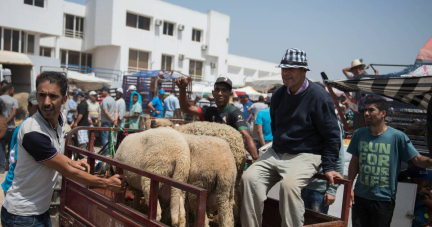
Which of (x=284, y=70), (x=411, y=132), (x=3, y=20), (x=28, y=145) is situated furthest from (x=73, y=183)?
(x=3, y=20)

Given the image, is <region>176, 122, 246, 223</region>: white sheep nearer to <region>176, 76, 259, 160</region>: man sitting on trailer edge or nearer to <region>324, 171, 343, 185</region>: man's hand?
<region>176, 76, 259, 160</region>: man sitting on trailer edge

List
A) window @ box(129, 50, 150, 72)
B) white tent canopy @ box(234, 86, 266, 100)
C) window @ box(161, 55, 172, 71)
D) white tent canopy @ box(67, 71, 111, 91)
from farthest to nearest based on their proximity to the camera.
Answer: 1. window @ box(161, 55, 172, 71)
2. window @ box(129, 50, 150, 72)
3. white tent canopy @ box(67, 71, 111, 91)
4. white tent canopy @ box(234, 86, 266, 100)

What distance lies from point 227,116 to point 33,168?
7.65 feet

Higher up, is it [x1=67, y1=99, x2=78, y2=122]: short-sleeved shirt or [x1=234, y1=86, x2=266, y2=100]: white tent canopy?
[x1=234, y1=86, x2=266, y2=100]: white tent canopy

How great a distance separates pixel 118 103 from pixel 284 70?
9.54 m

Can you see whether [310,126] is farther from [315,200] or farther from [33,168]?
[33,168]

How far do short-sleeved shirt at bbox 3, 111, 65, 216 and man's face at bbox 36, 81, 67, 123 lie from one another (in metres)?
0.06

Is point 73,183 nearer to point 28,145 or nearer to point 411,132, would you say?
point 28,145

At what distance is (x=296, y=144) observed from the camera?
318 centimetres

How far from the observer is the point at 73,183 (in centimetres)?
371

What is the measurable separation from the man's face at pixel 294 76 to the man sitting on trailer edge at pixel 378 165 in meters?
1.38

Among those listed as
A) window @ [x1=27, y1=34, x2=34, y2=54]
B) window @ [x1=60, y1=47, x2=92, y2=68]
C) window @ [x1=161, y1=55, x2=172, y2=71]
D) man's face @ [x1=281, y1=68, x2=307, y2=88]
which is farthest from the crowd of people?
window @ [x1=60, y1=47, x2=92, y2=68]

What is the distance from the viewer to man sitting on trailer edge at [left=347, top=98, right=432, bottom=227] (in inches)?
152

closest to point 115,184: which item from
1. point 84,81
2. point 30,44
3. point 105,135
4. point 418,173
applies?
point 418,173
